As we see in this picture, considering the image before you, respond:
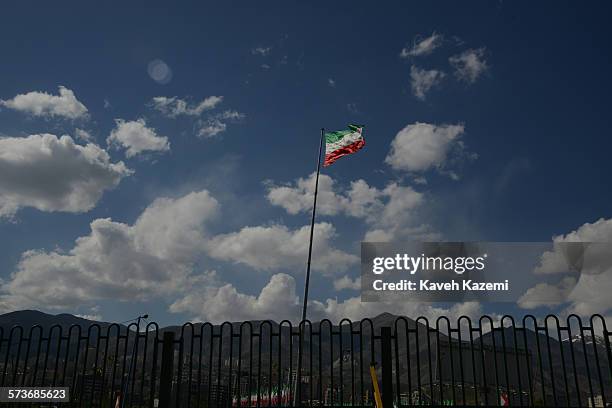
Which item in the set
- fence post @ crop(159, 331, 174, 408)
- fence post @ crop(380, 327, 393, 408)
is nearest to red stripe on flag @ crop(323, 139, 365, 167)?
fence post @ crop(380, 327, 393, 408)

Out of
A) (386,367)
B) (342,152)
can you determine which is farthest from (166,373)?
(342,152)

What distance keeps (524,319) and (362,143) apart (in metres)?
18.7

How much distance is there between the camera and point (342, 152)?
93.5ft

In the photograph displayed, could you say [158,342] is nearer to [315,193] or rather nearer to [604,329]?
[604,329]

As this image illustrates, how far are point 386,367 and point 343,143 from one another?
761 inches

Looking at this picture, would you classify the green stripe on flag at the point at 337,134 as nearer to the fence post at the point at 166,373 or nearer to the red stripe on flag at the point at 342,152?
the red stripe on flag at the point at 342,152

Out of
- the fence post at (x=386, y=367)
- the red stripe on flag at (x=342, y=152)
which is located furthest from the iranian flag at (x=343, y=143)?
the fence post at (x=386, y=367)

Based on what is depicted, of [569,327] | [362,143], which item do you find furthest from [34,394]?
[362,143]

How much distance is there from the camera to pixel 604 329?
10.1m

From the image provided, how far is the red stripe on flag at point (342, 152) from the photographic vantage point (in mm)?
28156

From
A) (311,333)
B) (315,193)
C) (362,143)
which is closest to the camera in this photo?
(311,333)

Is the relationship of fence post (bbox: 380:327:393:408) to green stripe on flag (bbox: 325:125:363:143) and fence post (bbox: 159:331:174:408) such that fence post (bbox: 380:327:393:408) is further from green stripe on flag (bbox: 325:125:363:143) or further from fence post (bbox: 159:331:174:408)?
green stripe on flag (bbox: 325:125:363:143)

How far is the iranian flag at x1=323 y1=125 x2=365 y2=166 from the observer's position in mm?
28234

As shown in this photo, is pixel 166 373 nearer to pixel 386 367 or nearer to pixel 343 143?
pixel 386 367
